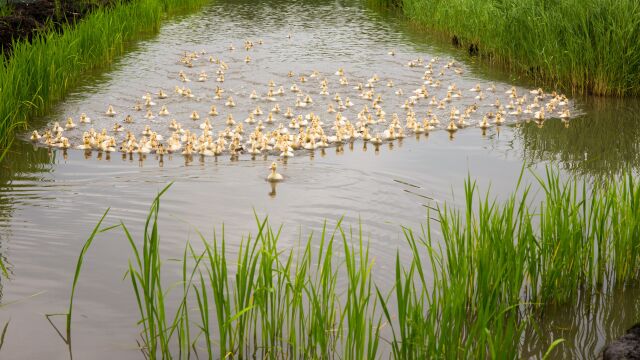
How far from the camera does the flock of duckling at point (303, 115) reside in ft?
37.6

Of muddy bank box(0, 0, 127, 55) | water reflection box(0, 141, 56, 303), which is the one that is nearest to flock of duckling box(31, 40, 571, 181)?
water reflection box(0, 141, 56, 303)

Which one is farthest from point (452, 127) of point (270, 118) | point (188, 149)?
point (188, 149)

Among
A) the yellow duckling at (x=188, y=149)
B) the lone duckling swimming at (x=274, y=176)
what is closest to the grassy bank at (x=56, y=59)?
the yellow duckling at (x=188, y=149)

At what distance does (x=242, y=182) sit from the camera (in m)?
10.1

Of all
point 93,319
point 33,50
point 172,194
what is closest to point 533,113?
point 172,194

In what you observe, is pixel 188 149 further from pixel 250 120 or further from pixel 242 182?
pixel 250 120

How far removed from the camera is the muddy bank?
14.8 m

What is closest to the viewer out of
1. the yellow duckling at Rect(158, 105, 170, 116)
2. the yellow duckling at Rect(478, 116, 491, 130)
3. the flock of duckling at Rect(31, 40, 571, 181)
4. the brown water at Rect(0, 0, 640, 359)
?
the brown water at Rect(0, 0, 640, 359)

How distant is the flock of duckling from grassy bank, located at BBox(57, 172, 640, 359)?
3.80 meters

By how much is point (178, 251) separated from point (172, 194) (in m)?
1.82

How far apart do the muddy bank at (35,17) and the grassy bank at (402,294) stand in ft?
27.4

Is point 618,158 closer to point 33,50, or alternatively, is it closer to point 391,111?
point 391,111

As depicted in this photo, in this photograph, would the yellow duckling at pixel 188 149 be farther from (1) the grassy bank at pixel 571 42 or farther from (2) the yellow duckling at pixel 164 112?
(1) the grassy bank at pixel 571 42

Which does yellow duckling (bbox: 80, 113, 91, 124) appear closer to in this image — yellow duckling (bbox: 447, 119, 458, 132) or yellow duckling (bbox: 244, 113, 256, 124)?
yellow duckling (bbox: 244, 113, 256, 124)
